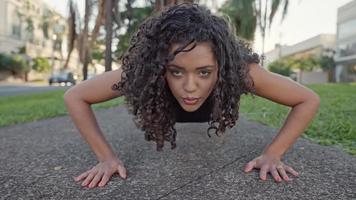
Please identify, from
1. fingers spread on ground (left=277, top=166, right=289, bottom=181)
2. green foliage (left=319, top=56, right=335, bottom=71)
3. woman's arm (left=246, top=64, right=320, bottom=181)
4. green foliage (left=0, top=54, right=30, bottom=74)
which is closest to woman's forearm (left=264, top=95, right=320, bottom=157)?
woman's arm (left=246, top=64, right=320, bottom=181)

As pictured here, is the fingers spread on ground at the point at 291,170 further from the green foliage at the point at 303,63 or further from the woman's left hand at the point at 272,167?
the green foliage at the point at 303,63

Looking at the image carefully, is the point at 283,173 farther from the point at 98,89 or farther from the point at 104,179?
the point at 98,89

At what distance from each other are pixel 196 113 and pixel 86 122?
2.29 ft

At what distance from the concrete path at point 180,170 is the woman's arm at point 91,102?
18 centimetres

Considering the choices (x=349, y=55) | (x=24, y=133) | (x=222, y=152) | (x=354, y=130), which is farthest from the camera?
(x=349, y=55)

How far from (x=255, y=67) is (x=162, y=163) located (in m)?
0.91

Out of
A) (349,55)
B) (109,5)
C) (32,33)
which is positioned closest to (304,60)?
(349,55)

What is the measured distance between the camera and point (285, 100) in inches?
95.3

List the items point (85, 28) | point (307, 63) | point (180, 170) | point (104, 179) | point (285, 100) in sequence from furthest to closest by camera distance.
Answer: point (307, 63) < point (85, 28) < point (180, 170) < point (285, 100) < point (104, 179)

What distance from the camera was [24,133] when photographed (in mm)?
4555

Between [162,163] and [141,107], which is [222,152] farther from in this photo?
[141,107]

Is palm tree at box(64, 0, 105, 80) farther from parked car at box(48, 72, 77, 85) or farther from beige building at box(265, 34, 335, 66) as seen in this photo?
beige building at box(265, 34, 335, 66)

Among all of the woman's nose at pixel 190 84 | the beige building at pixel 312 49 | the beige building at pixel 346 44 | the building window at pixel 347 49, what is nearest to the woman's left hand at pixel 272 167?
the woman's nose at pixel 190 84

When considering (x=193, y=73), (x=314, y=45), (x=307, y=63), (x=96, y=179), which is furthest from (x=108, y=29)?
(x=314, y=45)
